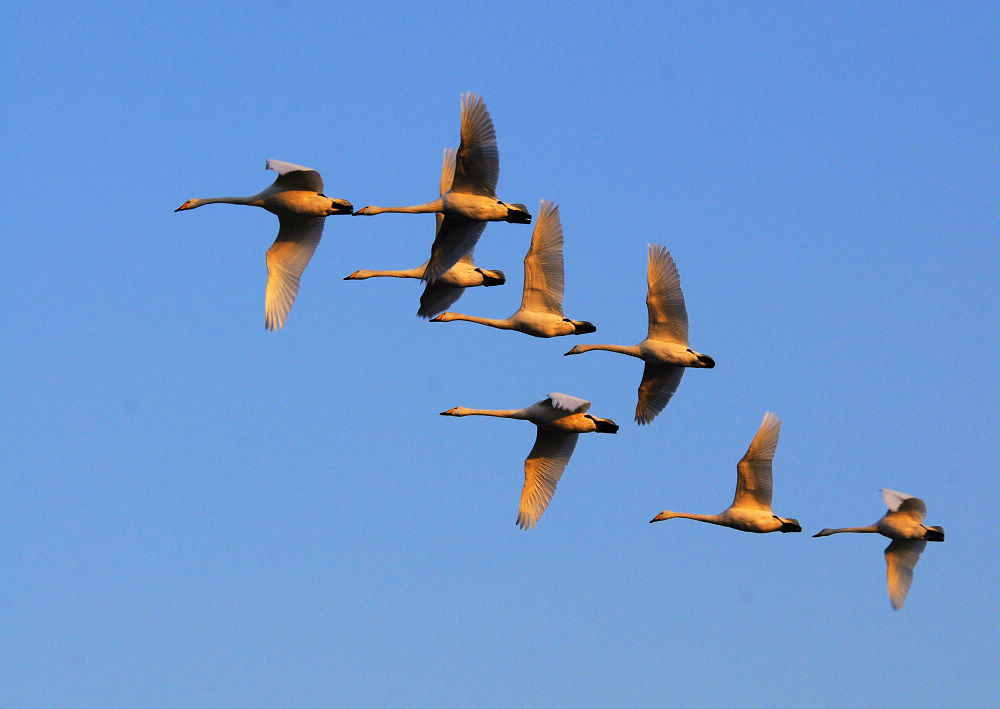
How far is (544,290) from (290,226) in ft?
23.1

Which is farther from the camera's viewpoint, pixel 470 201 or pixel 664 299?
pixel 664 299

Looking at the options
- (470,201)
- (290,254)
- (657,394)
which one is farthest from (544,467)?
(290,254)

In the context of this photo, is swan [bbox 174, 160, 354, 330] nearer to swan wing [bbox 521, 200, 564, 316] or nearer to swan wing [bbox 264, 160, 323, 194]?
swan wing [bbox 264, 160, 323, 194]

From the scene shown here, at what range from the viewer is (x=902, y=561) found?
5088 cm

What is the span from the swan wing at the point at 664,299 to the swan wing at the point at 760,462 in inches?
126

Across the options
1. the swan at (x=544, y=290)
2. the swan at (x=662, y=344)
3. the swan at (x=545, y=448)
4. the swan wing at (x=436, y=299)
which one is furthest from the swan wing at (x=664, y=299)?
the swan wing at (x=436, y=299)

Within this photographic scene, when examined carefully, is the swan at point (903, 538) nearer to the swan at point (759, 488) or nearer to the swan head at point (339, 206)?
the swan at point (759, 488)

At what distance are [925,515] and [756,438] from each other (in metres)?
5.86

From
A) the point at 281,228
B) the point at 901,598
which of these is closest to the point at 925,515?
the point at 901,598

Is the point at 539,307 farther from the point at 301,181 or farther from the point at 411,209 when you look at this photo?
the point at 301,181

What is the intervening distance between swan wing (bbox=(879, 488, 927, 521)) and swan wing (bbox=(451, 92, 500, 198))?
44.2ft

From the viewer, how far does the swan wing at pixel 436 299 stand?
164 ft

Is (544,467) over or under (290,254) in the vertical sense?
→ under

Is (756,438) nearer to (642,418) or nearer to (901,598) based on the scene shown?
(642,418)
